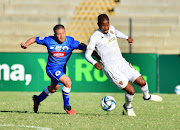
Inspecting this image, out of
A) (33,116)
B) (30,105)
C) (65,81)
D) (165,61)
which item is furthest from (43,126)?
(165,61)

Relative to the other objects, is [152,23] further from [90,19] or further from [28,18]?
[28,18]

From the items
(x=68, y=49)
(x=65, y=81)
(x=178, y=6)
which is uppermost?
(x=178, y=6)

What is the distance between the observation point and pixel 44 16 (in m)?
21.7

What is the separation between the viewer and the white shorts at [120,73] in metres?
8.10

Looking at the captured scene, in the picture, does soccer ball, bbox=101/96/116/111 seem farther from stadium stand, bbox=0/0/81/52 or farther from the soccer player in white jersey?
stadium stand, bbox=0/0/81/52

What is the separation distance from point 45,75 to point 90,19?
651cm

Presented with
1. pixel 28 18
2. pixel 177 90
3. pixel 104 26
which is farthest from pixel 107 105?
pixel 28 18

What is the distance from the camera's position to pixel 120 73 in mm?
8156

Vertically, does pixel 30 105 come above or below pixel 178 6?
below

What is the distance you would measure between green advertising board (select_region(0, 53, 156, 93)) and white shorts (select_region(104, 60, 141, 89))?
7.27m

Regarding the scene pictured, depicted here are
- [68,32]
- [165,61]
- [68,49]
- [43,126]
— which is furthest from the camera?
[68,32]

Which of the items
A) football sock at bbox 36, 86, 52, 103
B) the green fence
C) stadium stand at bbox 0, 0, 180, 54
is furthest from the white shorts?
stadium stand at bbox 0, 0, 180, 54

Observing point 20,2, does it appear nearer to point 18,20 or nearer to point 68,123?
point 18,20

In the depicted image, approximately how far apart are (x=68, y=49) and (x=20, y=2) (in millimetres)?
14734
